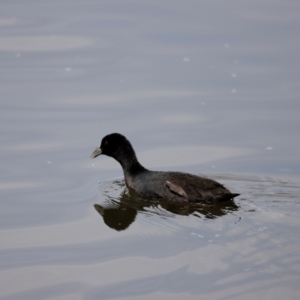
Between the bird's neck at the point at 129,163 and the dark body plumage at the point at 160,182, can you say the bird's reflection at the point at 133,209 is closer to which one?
the dark body plumage at the point at 160,182

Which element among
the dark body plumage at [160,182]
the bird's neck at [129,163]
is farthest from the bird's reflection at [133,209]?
the bird's neck at [129,163]

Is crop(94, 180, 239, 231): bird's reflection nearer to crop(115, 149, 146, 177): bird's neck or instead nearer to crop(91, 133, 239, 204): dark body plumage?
crop(91, 133, 239, 204): dark body plumage

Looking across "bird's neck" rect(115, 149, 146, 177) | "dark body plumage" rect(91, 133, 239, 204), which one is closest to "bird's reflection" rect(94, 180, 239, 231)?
"dark body plumage" rect(91, 133, 239, 204)

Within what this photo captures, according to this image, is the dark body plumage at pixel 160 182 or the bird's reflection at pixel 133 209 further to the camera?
the dark body plumage at pixel 160 182

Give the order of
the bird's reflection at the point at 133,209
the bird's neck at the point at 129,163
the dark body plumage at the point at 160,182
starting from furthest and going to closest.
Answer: the bird's neck at the point at 129,163 → the dark body plumage at the point at 160,182 → the bird's reflection at the point at 133,209

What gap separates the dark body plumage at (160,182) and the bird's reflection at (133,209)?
0.31 feet

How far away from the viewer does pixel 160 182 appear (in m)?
10.0

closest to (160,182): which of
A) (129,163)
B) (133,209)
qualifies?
(133,209)

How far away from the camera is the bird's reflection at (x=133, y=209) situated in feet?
30.7

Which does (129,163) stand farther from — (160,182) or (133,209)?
(133,209)

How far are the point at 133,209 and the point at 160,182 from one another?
46 cm

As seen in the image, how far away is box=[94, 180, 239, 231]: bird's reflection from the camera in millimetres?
9344

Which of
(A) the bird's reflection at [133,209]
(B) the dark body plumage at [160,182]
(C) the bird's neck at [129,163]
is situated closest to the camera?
(A) the bird's reflection at [133,209]

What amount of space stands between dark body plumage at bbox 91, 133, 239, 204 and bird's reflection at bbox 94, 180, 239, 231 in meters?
0.09
